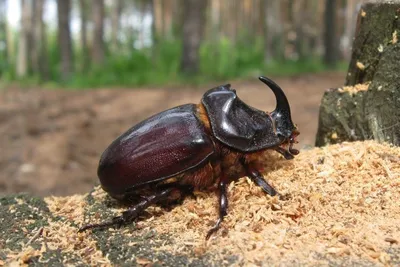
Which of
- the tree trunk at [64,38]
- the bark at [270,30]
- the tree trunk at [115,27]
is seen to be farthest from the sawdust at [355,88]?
the tree trunk at [115,27]

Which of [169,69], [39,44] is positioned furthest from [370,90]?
[39,44]

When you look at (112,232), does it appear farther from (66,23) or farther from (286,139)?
(66,23)

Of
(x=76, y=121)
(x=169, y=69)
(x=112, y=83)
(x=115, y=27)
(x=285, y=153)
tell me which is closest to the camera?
(x=285, y=153)

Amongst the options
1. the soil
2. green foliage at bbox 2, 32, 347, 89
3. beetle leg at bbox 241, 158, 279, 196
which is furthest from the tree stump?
green foliage at bbox 2, 32, 347, 89

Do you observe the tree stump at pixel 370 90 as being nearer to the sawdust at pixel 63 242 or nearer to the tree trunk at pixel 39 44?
the sawdust at pixel 63 242

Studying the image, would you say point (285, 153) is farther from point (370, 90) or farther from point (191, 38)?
point (191, 38)

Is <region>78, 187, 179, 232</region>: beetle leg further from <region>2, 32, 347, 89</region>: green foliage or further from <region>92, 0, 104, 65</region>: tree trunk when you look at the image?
<region>92, 0, 104, 65</region>: tree trunk

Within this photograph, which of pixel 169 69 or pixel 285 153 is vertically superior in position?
pixel 285 153
